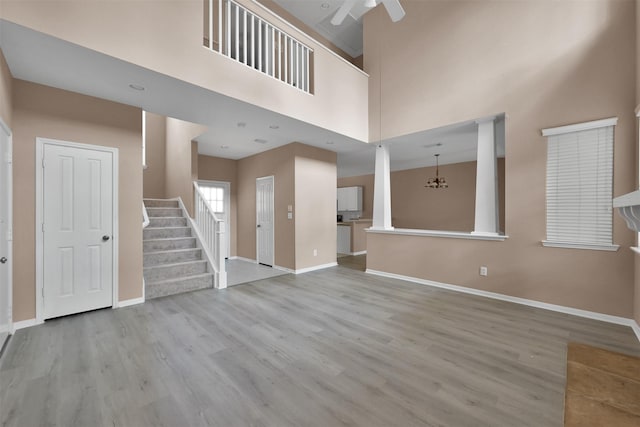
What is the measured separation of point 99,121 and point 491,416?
4.92 meters

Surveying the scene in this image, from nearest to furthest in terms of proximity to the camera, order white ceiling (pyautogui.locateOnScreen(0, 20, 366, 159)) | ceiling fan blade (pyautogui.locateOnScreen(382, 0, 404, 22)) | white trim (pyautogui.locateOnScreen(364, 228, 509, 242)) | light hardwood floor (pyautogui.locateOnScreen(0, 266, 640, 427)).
Result: light hardwood floor (pyautogui.locateOnScreen(0, 266, 640, 427)), white ceiling (pyautogui.locateOnScreen(0, 20, 366, 159)), ceiling fan blade (pyautogui.locateOnScreen(382, 0, 404, 22)), white trim (pyautogui.locateOnScreen(364, 228, 509, 242))

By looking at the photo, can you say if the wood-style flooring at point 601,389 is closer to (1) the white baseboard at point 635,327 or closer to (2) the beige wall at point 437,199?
(1) the white baseboard at point 635,327

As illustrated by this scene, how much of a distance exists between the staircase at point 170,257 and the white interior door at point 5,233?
1.42m

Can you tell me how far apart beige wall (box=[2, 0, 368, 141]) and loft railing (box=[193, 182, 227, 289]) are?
2.29 meters

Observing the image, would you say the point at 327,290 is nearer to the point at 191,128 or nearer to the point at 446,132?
the point at 446,132

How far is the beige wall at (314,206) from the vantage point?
18.3 ft

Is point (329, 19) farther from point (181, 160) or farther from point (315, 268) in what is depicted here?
point (315, 268)

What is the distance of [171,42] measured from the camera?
2.82 meters

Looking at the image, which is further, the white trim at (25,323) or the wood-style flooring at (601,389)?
the white trim at (25,323)

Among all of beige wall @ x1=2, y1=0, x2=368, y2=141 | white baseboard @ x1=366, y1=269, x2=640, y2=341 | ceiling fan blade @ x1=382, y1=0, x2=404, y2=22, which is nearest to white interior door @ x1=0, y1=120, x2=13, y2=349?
beige wall @ x1=2, y1=0, x2=368, y2=141

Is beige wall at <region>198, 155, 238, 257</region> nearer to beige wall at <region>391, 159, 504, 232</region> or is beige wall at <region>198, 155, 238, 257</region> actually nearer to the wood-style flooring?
beige wall at <region>391, 159, 504, 232</region>

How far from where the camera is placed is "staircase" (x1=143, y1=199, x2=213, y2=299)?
414 centimetres

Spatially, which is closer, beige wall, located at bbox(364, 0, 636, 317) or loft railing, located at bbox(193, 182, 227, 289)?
beige wall, located at bbox(364, 0, 636, 317)

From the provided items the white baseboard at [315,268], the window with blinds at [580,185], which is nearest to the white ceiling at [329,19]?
the window with blinds at [580,185]
